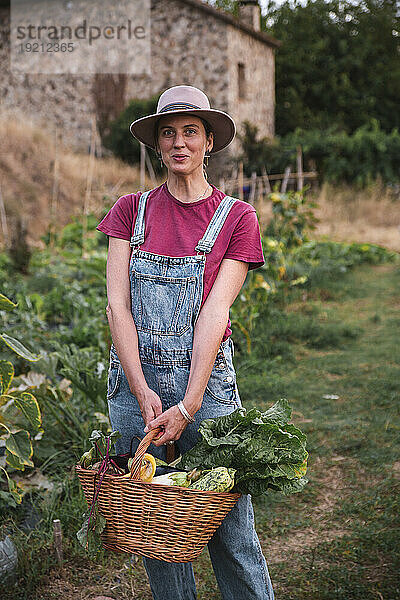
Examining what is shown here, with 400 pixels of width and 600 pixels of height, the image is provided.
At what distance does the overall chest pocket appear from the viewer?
78.0 inches

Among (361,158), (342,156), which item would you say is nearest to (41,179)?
(342,156)

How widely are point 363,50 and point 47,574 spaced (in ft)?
84.2

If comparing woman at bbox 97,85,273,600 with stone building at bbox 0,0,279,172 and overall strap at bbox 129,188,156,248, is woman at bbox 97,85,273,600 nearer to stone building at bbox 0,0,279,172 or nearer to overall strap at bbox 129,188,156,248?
overall strap at bbox 129,188,156,248

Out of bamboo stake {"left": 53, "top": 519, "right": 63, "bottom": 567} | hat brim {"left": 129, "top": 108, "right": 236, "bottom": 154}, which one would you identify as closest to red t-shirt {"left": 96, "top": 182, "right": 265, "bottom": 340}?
hat brim {"left": 129, "top": 108, "right": 236, "bottom": 154}

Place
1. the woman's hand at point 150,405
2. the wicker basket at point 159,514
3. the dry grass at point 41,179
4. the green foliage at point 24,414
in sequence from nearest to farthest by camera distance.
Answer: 1. the wicker basket at point 159,514
2. the woman's hand at point 150,405
3. the green foliage at point 24,414
4. the dry grass at point 41,179

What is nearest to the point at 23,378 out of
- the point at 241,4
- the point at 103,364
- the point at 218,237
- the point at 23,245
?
the point at 103,364

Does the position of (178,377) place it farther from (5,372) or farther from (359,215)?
(359,215)

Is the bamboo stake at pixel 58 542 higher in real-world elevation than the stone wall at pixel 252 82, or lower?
lower

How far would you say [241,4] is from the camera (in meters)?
18.1

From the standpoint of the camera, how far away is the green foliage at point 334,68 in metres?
23.9

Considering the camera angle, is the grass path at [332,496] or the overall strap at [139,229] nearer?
the overall strap at [139,229]

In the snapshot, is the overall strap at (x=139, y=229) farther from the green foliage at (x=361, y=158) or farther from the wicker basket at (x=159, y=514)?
the green foliage at (x=361, y=158)

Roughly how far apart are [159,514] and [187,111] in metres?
1.22

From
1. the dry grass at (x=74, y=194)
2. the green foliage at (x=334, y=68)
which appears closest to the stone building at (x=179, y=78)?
the dry grass at (x=74, y=194)
